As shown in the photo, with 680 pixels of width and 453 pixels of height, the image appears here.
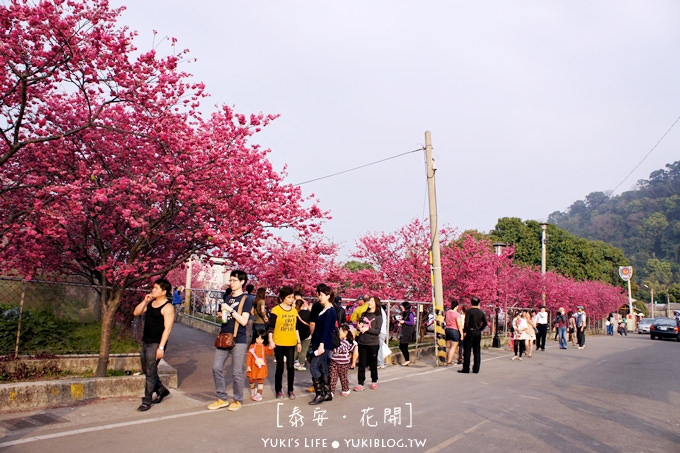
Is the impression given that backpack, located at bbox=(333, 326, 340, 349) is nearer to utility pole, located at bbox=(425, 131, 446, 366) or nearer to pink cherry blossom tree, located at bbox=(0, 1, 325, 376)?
pink cherry blossom tree, located at bbox=(0, 1, 325, 376)

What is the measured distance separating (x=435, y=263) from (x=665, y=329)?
31104 mm

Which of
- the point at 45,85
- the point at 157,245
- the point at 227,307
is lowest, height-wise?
the point at 227,307

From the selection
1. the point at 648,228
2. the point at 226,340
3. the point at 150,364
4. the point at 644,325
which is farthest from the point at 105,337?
the point at 648,228

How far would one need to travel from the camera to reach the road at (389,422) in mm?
Answer: 5699

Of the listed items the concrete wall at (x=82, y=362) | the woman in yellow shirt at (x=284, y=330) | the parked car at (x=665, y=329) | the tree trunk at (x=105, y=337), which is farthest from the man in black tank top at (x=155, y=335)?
the parked car at (x=665, y=329)

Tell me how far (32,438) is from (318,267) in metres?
13.2

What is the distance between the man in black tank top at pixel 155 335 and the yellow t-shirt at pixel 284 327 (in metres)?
1.72

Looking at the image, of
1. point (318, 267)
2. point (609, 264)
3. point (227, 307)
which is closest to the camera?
point (227, 307)

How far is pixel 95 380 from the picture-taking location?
7816 millimetres

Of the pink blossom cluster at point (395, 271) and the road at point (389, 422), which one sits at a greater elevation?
the pink blossom cluster at point (395, 271)

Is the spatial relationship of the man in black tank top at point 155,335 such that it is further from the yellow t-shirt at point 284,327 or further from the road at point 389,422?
the yellow t-shirt at point 284,327

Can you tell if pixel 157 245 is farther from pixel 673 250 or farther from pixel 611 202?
pixel 611 202

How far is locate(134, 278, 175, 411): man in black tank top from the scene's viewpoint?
24.3 ft

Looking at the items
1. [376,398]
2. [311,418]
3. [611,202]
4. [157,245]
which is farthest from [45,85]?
[611,202]
